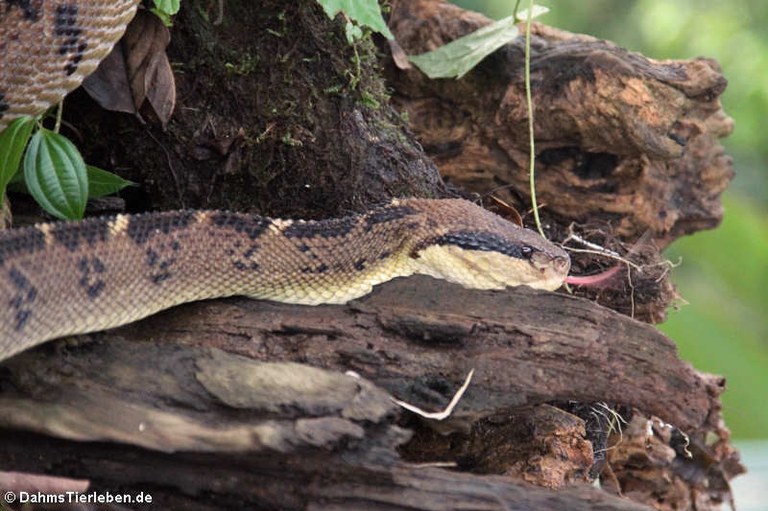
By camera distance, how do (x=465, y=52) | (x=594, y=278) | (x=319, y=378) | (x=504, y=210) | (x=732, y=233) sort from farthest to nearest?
(x=732, y=233)
(x=465, y=52)
(x=504, y=210)
(x=594, y=278)
(x=319, y=378)

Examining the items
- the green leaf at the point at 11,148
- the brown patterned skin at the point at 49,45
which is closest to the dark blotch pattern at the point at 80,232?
the green leaf at the point at 11,148

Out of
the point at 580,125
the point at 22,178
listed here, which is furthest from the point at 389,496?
the point at 580,125

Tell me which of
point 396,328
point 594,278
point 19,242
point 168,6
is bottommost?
point 19,242

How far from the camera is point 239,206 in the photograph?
3.78 metres

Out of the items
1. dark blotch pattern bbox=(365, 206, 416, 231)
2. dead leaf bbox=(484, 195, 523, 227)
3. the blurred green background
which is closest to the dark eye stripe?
dark blotch pattern bbox=(365, 206, 416, 231)

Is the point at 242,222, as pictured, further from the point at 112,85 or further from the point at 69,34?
the point at 69,34

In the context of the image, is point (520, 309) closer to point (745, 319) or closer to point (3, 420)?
point (3, 420)

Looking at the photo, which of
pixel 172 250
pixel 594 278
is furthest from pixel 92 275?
pixel 594 278

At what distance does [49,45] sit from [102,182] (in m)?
0.53

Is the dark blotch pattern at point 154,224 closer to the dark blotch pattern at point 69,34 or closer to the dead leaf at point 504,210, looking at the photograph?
the dark blotch pattern at point 69,34

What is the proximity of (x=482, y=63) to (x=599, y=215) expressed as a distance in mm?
981

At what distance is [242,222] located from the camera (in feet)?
11.1

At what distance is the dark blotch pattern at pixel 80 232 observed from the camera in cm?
305

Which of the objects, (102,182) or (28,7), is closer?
(28,7)
